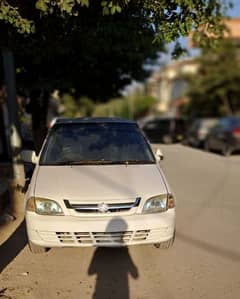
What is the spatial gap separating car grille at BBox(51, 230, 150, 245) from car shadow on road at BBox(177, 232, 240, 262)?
1.20m

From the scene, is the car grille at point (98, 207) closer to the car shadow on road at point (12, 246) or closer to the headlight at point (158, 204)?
the headlight at point (158, 204)

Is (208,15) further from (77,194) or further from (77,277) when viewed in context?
(77,277)

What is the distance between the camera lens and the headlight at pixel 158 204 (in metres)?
4.84

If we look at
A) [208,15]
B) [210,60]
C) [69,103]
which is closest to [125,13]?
[208,15]

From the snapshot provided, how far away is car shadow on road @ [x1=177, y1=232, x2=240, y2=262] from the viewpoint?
5289 mm

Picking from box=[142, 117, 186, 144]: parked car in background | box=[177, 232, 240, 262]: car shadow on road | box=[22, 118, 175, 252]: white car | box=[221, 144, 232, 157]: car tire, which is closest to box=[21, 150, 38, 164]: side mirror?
box=[22, 118, 175, 252]: white car

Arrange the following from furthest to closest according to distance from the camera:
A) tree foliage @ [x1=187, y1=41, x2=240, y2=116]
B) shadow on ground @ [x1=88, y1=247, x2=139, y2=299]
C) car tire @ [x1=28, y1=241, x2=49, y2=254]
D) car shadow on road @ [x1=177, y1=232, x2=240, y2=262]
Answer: tree foliage @ [x1=187, y1=41, x2=240, y2=116] → car shadow on road @ [x1=177, y1=232, x2=240, y2=262] → car tire @ [x1=28, y1=241, x2=49, y2=254] → shadow on ground @ [x1=88, y1=247, x2=139, y2=299]

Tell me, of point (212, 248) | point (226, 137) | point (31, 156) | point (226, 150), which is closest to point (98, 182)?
point (31, 156)

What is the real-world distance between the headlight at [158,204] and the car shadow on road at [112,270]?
34 cm

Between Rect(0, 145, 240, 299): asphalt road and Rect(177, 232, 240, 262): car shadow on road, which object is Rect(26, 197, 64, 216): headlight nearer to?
Rect(0, 145, 240, 299): asphalt road

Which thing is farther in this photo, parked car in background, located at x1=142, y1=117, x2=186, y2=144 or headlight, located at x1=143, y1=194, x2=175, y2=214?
parked car in background, located at x1=142, y1=117, x2=186, y2=144

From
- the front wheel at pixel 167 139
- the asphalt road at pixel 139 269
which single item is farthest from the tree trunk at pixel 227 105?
the asphalt road at pixel 139 269

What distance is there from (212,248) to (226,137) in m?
12.1

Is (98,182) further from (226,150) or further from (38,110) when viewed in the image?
(226,150)
